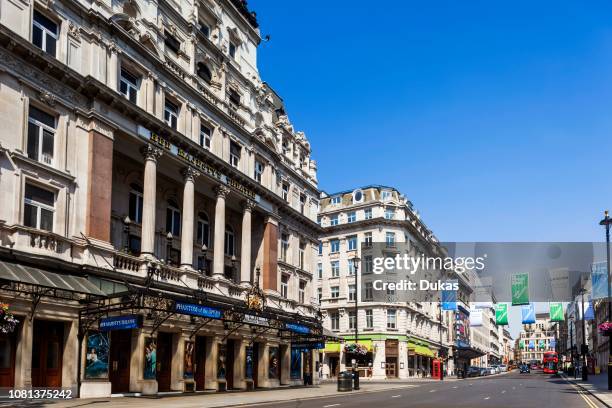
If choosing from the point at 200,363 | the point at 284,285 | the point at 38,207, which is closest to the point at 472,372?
the point at 284,285

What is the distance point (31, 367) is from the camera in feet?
88.0

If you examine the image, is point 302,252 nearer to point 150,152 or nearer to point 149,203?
point 149,203

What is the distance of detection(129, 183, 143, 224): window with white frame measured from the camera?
122ft

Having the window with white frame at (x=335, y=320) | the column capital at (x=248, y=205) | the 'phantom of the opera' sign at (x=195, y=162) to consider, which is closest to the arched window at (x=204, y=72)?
the 'phantom of the opera' sign at (x=195, y=162)

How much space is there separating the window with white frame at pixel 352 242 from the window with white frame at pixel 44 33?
62.4 meters

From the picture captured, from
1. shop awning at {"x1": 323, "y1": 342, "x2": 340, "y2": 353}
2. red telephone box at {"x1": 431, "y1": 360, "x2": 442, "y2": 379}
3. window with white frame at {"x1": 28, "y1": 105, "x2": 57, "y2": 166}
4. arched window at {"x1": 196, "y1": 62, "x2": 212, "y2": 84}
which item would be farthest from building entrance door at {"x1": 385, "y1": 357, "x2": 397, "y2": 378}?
window with white frame at {"x1": 28, "y1": 105, "x2": 57, "y2": 166}

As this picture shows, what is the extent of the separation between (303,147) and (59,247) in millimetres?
32561

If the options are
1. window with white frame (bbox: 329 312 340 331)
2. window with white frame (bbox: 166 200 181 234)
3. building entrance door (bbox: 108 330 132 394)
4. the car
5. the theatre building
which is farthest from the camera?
the car

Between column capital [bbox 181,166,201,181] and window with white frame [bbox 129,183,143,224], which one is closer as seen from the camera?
window with white frame [bbox 129,183,143,224]

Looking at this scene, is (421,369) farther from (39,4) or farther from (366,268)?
(39,4)

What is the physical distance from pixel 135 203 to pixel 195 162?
422 cm

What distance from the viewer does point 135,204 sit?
123 ft

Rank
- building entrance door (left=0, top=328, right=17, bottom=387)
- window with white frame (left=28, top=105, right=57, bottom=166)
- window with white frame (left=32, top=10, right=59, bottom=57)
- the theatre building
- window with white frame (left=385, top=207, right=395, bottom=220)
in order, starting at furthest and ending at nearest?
window with white frame (left=385, top=207, right=395, bottom=220) → window with white frame (left=32, top=10, right=59, bottom=57) → window with white frame (left=28, top=105, right=57, bottom=166) → the theatre building → building entrance door (left=0, top=328, right=17, bottom=387)

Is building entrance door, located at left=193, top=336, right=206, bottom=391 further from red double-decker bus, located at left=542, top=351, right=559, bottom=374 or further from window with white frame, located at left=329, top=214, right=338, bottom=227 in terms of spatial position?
red double-decker bus, located at left=542, top=351, right=559, bottom=374
